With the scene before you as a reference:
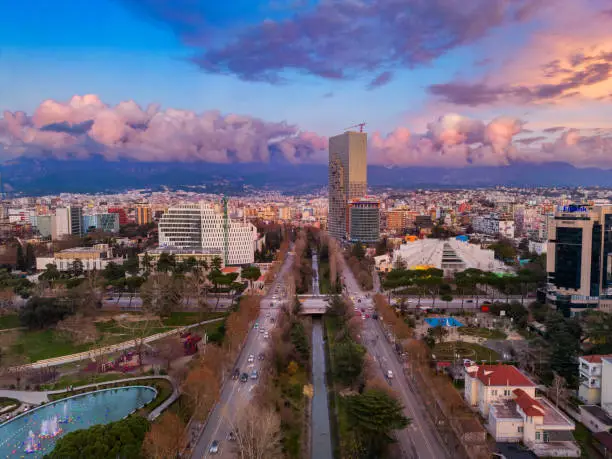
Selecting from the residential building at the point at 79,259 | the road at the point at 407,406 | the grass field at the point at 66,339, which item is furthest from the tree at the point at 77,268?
the road at the point at 407,406

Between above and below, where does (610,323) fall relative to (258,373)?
above

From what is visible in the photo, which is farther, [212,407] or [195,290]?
[195,290]

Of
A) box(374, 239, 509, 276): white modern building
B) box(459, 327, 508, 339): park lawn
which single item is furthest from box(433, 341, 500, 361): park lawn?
box(374, 239, 509, 276): white modern building

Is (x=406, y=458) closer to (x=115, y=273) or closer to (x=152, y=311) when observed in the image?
(x=152, y=311)

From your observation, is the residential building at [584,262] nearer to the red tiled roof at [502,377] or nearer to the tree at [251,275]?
the red tiled roof at [502,377]

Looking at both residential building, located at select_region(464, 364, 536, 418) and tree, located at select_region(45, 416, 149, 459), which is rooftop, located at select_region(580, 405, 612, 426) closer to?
residential building, located at select_region(464, 364, 536, 418)

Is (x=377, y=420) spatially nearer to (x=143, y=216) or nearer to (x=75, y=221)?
(x=75, y=221)

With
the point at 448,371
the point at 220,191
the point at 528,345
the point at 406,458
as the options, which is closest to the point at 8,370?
the point at 406,458
